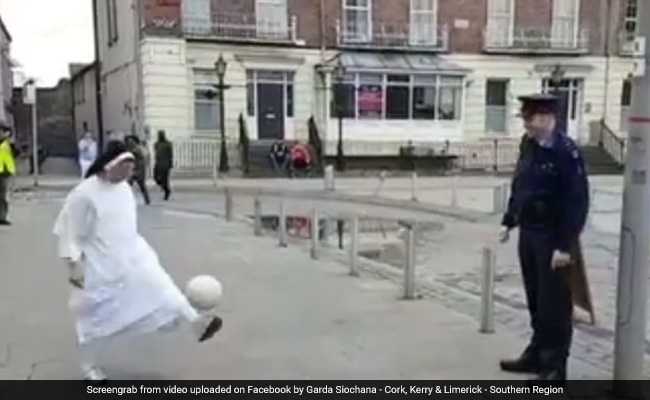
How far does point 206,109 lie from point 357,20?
7.99 metres

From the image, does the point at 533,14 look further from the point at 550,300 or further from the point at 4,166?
the point at 550,300

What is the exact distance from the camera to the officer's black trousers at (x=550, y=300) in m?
5.08

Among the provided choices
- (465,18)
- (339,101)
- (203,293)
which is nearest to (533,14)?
(465,18)

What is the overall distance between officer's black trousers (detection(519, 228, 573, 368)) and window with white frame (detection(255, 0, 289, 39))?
93.7ft

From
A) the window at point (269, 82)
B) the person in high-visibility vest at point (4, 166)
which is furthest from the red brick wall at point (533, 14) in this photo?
the person in high-visibility vest at point (4, 166)

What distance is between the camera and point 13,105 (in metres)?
46.6

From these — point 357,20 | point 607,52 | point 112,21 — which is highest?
point 112,21

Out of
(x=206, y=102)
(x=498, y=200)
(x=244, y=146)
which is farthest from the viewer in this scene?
(x=206, y=102)

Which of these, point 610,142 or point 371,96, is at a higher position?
point 371,96

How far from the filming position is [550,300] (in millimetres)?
5121

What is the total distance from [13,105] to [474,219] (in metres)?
37.0

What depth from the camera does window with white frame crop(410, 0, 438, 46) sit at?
3553 centimetres

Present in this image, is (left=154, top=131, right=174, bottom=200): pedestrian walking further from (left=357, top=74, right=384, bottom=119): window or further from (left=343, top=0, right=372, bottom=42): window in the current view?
(left=343, top=0, right=372, bottom=42): window

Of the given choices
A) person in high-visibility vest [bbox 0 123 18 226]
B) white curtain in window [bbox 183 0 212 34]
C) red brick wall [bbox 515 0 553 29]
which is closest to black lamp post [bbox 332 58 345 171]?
white curtain in window [bbox 183 0 212 34]
